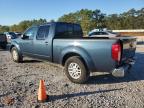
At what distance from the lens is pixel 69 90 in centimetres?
692

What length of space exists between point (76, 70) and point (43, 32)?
96.8 inches

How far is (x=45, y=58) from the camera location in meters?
9.28

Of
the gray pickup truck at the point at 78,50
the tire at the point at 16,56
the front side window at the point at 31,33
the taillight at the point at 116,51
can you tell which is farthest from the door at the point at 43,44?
the taillight at the point at 116,51

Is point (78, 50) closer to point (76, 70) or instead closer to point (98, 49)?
point (76, 70)

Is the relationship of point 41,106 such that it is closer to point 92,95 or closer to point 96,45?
point 92,95

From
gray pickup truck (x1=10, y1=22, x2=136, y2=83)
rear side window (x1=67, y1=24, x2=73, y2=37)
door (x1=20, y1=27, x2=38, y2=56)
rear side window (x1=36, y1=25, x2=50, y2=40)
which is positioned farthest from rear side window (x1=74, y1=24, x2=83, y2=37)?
door (x1=20, y1=27, x2=38, y2=56)

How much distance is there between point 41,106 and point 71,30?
468 centimetres

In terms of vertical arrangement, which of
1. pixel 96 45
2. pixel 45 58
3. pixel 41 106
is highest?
pixel 96 45

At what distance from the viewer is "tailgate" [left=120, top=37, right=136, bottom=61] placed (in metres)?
7.14

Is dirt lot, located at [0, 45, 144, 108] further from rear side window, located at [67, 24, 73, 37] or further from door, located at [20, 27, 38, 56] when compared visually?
rear side window, located at [67, 24, 73, 37]

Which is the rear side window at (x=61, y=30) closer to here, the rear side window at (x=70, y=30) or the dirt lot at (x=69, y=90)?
the rear side window at (x=70, y=30)

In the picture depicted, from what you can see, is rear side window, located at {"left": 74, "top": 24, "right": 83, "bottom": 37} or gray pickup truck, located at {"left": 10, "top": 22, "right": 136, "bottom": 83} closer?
gray pickup truck, located at {"left": 10, "top": 22, "right": 136, "bottom": 83}

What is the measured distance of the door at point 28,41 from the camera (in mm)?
10121

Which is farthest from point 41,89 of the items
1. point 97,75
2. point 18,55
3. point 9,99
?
point 18,55
